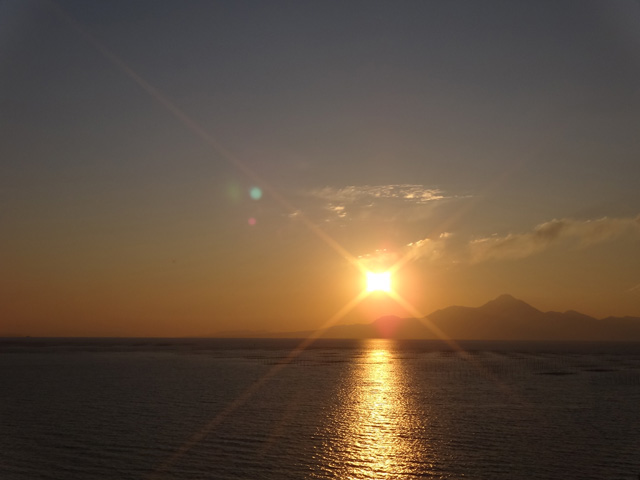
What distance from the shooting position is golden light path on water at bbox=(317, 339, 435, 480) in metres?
36.9

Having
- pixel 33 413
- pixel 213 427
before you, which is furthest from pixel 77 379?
pixel 213 427

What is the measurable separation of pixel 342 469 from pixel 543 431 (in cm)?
2401

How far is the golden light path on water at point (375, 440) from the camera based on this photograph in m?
36.9

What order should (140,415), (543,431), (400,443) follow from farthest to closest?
(140,415) < (543,431) < (400,443)

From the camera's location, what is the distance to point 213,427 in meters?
51.0

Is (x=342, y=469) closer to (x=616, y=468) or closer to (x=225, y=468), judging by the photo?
(x=225, y=468)

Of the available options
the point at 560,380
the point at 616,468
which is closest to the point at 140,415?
the point at 616,468

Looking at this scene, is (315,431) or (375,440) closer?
(375,440)

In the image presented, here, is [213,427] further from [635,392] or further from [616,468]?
[635,392]

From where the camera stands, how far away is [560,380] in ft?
345

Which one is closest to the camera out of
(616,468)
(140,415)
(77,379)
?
(616,468)

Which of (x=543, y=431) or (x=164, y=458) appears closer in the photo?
(x=164, y=458)

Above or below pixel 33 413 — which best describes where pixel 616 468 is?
below

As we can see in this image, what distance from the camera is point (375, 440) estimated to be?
46750 mm
